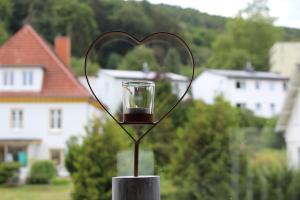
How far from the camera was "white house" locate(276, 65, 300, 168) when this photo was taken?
3.63 meters

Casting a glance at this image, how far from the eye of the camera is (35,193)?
4434 mm

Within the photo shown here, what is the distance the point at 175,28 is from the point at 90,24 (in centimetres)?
41

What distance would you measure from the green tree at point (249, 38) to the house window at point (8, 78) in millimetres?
1510

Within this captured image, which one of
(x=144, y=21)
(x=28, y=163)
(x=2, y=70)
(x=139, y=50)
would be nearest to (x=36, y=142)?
(x=28, y=163)

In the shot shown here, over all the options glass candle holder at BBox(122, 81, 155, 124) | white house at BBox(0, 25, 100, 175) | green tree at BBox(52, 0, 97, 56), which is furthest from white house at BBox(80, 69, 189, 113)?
glass candle holder at BBox(122, 81, 155, 124)

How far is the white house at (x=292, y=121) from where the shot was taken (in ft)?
11.9

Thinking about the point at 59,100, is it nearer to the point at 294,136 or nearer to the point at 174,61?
the point at 174,61

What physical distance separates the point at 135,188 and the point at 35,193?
12.0ft

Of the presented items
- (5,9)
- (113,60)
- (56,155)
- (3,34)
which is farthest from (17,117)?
(5,9)

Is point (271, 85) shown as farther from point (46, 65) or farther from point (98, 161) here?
point (46, 65)

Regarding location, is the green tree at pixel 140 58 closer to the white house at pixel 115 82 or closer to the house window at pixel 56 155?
the white house at pixel 115 82

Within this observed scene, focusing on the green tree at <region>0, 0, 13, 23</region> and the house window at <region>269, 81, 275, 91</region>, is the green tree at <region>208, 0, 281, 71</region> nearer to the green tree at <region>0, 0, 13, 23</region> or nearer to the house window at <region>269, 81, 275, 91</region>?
the house window at <region>269, 81, 275, 91</region>

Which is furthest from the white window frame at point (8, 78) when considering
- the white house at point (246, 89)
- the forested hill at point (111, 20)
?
the white house at point (246, 89)

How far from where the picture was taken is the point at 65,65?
468 cm
